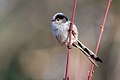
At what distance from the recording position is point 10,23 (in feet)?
25.5

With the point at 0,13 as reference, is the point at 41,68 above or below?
below

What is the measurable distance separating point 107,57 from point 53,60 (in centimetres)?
96

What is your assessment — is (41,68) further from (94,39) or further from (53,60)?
(94,39)

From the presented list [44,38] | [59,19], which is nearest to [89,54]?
[59,19]

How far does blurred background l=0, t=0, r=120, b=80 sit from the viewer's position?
6582 millimetres

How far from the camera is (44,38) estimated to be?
747cm

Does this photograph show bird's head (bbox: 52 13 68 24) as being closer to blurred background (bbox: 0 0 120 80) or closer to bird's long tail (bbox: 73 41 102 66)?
bird's long tail (bbox: 73 41 102 66)

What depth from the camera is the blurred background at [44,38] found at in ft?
21.6

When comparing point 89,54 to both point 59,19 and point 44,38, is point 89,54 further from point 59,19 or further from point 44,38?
point 44,38

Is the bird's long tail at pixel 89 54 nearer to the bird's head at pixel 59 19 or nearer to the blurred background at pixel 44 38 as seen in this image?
the bird's head at pixel 59 19

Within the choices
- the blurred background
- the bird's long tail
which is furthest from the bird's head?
the blurred background

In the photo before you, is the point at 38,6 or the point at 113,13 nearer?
the point at 113,13

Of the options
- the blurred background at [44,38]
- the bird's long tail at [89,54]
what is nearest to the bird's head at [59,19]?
the bird's long tail at [89,54]

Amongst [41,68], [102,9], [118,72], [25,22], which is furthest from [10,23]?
[118,72]
